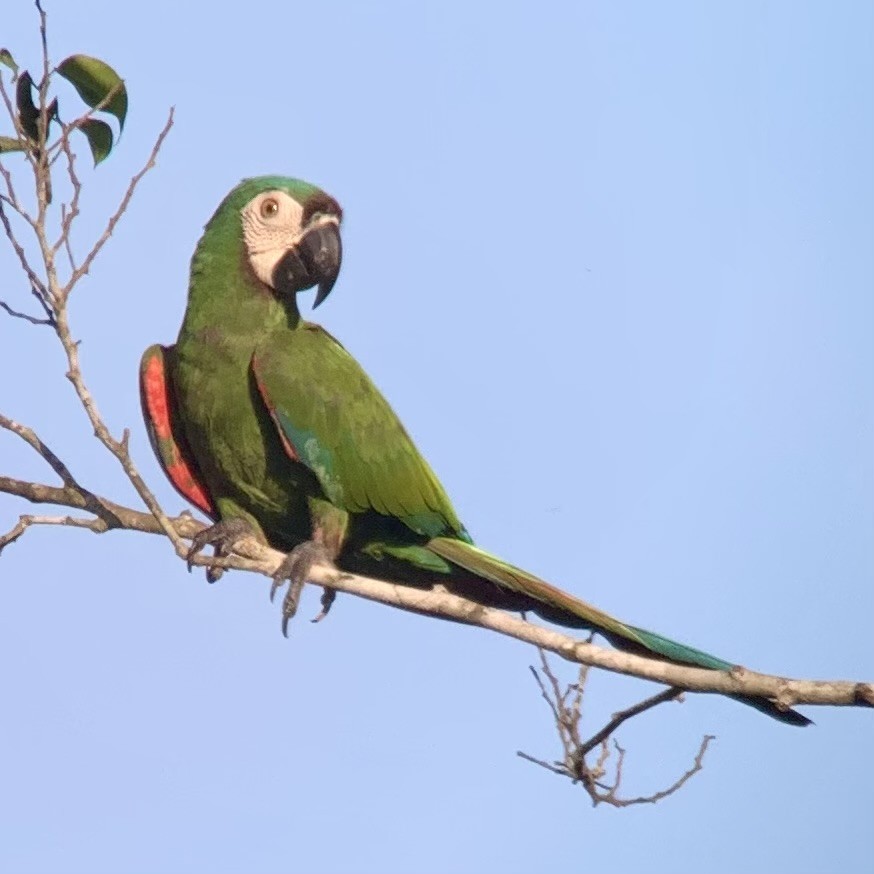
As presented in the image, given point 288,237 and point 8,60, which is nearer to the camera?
point 8,60

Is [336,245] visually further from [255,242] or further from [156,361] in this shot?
[156,361]

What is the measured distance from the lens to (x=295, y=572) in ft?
13.1

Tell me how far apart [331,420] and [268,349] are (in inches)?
12.3

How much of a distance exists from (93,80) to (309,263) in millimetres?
1035

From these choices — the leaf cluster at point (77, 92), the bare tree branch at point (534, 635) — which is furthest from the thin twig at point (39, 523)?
the leaf cluster at point (77, 92)

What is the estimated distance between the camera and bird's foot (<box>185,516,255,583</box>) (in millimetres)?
4139

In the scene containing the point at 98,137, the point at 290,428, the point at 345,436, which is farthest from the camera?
the point at 345,436

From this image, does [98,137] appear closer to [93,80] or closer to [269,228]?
[93,80]

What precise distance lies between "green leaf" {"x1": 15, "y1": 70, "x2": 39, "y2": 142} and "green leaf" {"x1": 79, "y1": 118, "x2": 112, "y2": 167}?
0.45ft

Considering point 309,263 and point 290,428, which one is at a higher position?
point 309,263

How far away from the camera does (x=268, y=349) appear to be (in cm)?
430

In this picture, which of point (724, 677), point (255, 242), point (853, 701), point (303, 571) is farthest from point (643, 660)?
point (255, 242)

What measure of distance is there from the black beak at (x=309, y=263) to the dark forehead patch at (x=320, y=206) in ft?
0.20

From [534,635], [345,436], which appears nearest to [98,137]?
[345,436]
